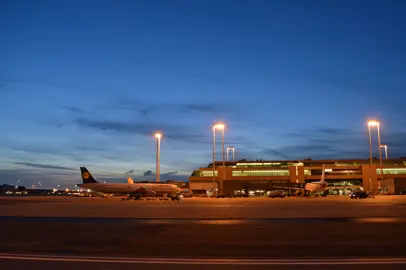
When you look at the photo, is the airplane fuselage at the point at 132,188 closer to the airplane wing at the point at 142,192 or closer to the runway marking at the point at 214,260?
the airplane wing at the point at 142,192

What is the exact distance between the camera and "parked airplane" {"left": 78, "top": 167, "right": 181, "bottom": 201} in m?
78.1

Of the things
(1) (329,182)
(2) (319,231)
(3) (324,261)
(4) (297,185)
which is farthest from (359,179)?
(3) (324,261)

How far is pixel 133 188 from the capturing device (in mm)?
88375

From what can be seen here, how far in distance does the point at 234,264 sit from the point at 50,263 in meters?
5.11

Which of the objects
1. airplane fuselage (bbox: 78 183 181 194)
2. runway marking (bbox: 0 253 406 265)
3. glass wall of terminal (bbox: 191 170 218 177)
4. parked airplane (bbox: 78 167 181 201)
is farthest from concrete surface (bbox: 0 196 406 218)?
glass wall of terminal (bbox: 191 170 218 177)

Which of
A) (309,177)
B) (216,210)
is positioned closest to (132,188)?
(216,210)

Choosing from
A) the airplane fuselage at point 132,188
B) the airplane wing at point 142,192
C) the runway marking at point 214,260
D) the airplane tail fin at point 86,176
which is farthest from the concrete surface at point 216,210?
the airplane tail fin at point 86,176

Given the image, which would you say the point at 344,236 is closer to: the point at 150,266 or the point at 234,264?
the point at 234,264

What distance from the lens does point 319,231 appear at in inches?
723

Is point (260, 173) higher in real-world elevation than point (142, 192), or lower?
higher

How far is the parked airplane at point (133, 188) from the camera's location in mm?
78062

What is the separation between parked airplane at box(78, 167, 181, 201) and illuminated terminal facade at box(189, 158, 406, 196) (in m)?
28.7

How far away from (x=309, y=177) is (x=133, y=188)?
202ft

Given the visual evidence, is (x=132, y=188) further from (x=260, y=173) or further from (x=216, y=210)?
(x=216, y=210)
